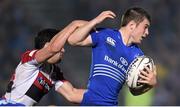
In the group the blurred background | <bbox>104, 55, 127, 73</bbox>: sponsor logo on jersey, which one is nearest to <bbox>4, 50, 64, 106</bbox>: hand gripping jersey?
<bbox>104, 55, 127, 73</bbox>: sponsor logo on jersey

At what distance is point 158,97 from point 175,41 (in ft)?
4.12

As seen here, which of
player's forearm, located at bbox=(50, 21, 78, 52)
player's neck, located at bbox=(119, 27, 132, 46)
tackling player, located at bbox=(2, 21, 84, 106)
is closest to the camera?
player's forearm, located at bbox=(50, 21, 78, 52)

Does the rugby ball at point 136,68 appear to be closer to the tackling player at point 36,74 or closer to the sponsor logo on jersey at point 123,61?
the sponsor logo on jersey at point 123,61

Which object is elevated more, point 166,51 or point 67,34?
point 67,34

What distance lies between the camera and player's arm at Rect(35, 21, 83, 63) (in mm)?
7312

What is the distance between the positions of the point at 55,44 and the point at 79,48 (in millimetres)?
5346

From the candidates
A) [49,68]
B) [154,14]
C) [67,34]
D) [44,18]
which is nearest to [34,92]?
[49,68]

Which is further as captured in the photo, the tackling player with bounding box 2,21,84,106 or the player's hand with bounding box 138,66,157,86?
the tackling player with bounding box 2,21,84,106

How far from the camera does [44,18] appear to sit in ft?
42.8

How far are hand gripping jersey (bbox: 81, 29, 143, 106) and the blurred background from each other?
487 centimetres

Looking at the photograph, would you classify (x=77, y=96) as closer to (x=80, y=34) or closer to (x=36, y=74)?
(x=36, y=74)

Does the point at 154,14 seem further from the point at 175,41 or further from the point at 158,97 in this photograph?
the point at 158,97

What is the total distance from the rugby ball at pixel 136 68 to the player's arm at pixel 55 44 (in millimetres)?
677

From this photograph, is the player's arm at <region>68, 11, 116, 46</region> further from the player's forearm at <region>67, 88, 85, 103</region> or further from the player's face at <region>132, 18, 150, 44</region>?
the player's forearm at <region>67, 88, 85, 103</region>
